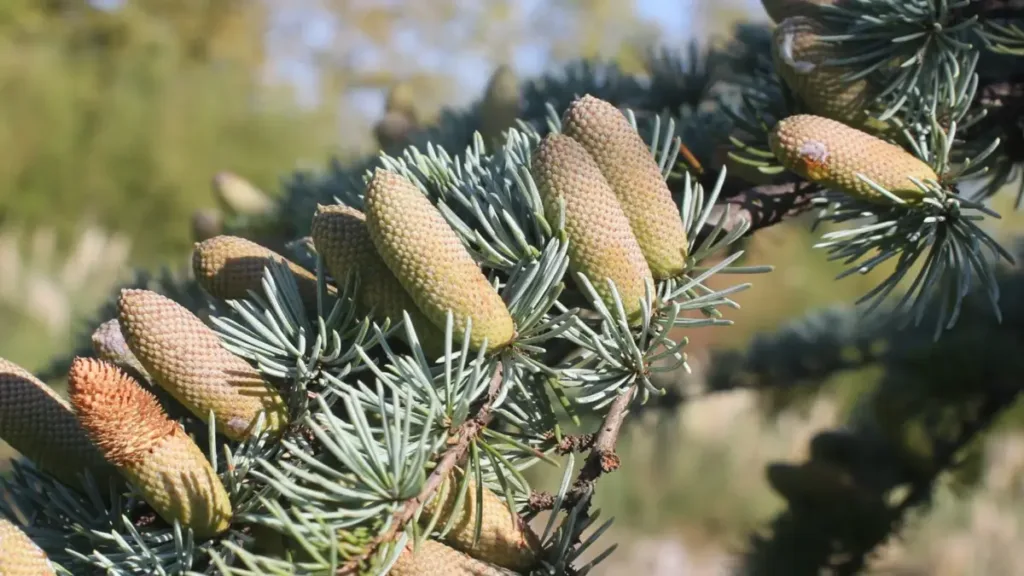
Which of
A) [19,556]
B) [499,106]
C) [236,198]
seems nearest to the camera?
[19,556]

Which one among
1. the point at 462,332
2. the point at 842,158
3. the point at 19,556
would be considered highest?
the point at 842,158

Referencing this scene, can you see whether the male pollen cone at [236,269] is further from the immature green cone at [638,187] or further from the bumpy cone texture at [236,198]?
the bumpy cone texture at [236,198]

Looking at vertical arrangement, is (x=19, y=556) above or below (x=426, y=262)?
below

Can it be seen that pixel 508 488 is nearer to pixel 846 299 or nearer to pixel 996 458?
pixel 996 458

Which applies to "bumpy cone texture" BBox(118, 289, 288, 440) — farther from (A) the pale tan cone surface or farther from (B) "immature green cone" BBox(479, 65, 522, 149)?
(B) "immature green cone" BBox(479, 65, 522, 149)

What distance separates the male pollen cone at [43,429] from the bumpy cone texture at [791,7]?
0.33 meters

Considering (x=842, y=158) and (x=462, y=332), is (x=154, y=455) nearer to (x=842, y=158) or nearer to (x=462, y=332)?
(x=462, y=332)

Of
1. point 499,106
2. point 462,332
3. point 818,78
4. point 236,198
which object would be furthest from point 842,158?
point 236,198

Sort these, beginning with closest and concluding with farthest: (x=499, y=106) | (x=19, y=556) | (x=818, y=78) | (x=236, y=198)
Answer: (x=19, y=556) < (x=818, y=78) < (x=499, y=106) < (x=236, y=198)

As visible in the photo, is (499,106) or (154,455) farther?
(499,106)

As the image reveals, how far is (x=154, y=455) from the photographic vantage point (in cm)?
27

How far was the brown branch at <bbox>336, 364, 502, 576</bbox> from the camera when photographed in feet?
0.80

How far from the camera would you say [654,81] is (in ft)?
2.00

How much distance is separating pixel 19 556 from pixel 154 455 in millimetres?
43
